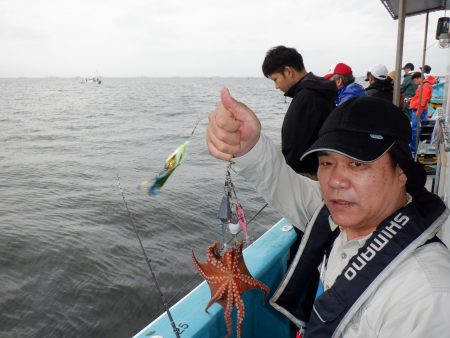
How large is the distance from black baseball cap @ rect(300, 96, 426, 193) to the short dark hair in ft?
6.95

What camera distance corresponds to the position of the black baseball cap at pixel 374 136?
60.4 inches

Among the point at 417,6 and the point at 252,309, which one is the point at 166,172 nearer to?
the point at 252,309

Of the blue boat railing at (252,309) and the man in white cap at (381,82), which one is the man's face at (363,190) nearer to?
the blue boat railing at (252,309)

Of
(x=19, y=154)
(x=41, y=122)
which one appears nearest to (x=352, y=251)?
(x=19, y=154)

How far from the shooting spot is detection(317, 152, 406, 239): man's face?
5.22ft

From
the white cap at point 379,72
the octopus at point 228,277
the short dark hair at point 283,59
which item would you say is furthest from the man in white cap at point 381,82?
the octopus at point 228,277

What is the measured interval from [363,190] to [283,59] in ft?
7.76

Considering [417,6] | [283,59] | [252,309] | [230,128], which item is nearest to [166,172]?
[230,128]

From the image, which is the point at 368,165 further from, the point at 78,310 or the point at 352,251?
the point at 78,310

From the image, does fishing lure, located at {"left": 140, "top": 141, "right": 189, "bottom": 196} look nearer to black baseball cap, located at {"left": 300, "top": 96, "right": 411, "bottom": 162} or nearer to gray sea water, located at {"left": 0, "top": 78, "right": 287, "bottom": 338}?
black baseball cap, located at {"left": 300, "top": 96, "right": 411, "bottom": 162}

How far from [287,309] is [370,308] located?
3.29ft

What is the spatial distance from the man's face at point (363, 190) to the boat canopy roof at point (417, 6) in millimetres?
5426

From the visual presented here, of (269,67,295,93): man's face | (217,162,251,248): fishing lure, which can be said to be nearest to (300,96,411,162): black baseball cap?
(217,162,251,248): fishing lure

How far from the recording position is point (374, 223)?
66.1 inches
